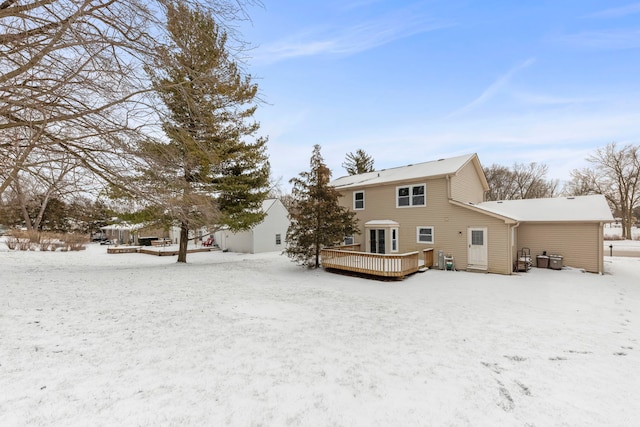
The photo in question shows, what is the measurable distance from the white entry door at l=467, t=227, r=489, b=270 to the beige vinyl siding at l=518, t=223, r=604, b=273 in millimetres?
3191

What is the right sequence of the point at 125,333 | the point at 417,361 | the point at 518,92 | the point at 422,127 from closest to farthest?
the point at 417,361 → the point at 125,333 → the point at 518,92 → the point at 422,127

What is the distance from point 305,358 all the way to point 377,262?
24.6ft

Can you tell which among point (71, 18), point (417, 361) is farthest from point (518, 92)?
point (71, 18)

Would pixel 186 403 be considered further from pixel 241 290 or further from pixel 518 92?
pixel 518 92

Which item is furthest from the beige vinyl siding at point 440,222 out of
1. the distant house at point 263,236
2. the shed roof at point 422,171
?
the distant house at point 263,236

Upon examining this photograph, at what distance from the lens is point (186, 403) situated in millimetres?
2906

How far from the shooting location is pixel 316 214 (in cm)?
1252

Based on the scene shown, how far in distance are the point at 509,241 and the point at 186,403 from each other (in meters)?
12.9

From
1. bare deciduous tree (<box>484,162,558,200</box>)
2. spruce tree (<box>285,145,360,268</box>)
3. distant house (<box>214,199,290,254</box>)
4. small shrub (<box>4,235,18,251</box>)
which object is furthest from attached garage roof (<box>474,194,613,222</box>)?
small shrub (<box>4,235,18,251</box>)

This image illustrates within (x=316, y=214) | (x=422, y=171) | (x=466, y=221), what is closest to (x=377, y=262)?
(x=316, y=214)

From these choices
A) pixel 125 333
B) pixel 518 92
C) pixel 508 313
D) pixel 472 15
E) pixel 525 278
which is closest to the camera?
pixel 125 333

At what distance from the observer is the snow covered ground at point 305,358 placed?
2.88m

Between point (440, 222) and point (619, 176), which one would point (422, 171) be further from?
point (619, 176)

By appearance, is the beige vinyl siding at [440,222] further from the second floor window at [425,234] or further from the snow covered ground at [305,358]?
the snow covered ground at [305,358]
